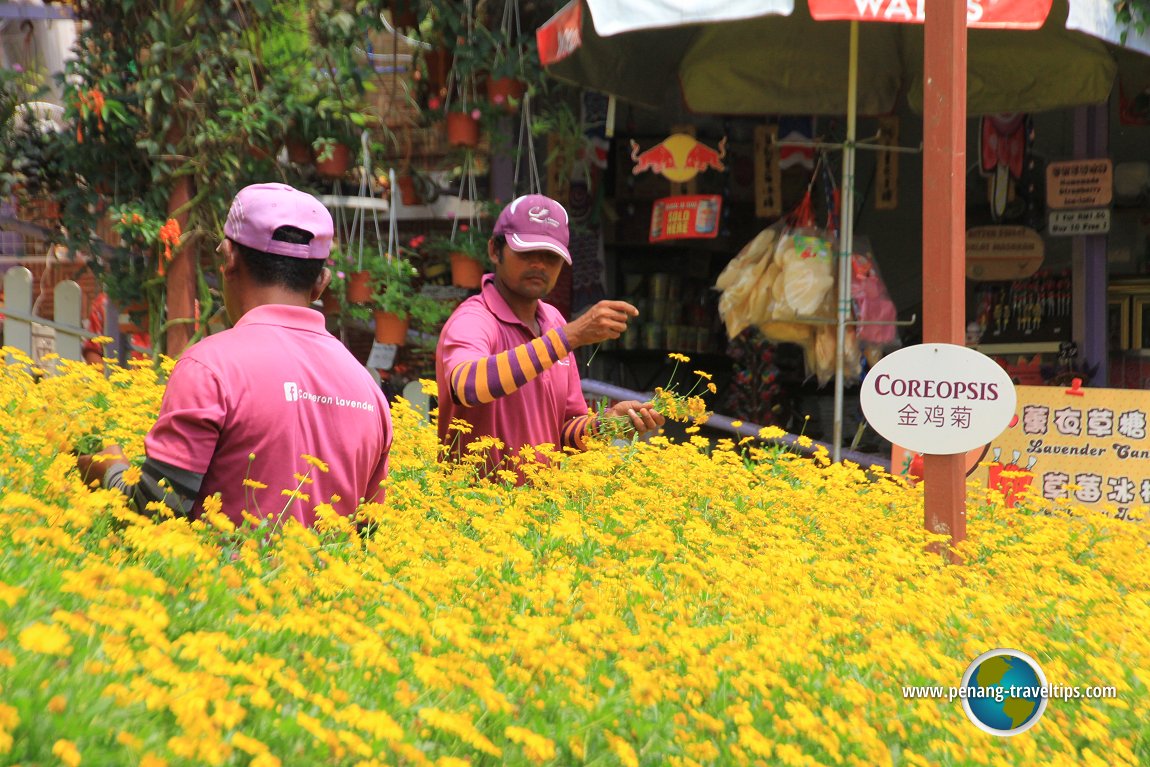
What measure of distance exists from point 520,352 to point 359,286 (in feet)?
14.0

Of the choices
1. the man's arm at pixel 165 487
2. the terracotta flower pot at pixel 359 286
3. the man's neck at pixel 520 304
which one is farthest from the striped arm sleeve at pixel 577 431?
the terracotta flower pot at pixel 359 286

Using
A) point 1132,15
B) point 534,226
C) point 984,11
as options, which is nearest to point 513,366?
point 534,226

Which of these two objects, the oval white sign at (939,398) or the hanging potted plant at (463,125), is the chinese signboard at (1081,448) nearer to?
the oval white sign at (939,398)

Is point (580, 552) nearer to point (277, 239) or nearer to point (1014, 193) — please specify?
point (277, 239)

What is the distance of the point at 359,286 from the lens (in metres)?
7.34

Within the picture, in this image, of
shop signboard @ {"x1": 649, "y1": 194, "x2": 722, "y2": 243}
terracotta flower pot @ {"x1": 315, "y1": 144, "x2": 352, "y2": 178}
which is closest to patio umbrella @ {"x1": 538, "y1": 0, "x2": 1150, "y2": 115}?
shop signboard @ {"x1": 649, "y1": 194, "x2": 722, "y2": 243}

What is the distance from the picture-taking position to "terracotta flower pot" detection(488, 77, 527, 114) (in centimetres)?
738

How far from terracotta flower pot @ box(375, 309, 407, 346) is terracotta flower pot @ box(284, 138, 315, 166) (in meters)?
1.02

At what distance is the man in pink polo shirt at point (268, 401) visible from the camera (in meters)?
2.29

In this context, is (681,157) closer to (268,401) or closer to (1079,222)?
(1079,222)

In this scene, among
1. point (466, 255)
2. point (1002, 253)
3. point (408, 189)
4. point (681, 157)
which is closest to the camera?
point (681, 157)

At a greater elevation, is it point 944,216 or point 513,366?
point 944,216

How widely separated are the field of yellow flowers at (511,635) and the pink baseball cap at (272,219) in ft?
1.89

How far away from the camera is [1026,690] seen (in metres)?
2.29
